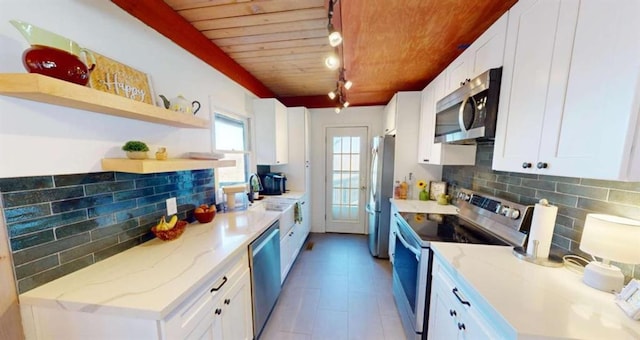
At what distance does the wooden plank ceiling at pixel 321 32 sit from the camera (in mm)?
1266

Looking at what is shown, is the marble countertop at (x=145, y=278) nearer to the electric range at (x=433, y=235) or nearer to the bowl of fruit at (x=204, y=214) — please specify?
the bowl of fruit at (x=204, y=214)

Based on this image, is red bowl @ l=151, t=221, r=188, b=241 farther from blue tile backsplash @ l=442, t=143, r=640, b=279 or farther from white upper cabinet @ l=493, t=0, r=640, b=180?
blue tile backsplash @ l=442, t=143, r=640, b=279

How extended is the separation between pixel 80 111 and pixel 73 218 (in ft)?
1.67

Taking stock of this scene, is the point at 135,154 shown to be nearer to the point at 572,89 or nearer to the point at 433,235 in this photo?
the point at 433,235

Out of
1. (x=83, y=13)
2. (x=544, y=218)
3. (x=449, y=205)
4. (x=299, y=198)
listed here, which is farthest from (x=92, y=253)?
(x=449, y=205)

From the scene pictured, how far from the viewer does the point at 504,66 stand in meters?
1.23

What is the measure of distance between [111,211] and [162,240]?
32 centimetres

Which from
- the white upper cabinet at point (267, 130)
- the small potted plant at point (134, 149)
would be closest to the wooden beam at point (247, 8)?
the small potted plant at point (134, 149)

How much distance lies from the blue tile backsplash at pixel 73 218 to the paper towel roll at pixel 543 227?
2.27 m

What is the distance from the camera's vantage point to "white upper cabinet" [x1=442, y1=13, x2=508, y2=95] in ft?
4.14

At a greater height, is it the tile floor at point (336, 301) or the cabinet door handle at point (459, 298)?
the cabinet door handle at point (459, 298)

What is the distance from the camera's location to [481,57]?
1.44 m

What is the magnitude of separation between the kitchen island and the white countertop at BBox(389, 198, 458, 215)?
1741 millimetres

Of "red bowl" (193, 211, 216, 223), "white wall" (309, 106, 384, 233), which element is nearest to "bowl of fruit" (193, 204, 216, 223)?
"red bowl" (193, 211, 216, 223)
